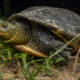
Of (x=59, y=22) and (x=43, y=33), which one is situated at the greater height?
(x=59, y=22)

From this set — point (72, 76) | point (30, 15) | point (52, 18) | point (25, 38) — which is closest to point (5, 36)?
point (25, 38)

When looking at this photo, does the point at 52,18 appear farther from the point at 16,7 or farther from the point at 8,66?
the point at 16,7

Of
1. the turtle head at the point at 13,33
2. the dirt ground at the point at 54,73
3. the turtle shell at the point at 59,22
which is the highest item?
the turtle shell at the point at 59,22

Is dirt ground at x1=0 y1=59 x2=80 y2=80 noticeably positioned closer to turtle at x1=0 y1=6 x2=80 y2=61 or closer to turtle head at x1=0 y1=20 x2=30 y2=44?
turtle at x1=0 y1=6 x2=80 y2=61

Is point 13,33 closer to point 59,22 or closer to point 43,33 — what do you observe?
point 43,33

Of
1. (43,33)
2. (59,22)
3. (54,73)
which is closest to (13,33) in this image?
(43,33)

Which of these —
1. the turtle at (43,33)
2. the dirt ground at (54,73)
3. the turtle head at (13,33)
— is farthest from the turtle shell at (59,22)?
the dirt ground at (54,73)

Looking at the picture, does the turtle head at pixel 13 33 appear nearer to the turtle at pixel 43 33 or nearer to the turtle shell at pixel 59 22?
the turtle at pixel 43 33
